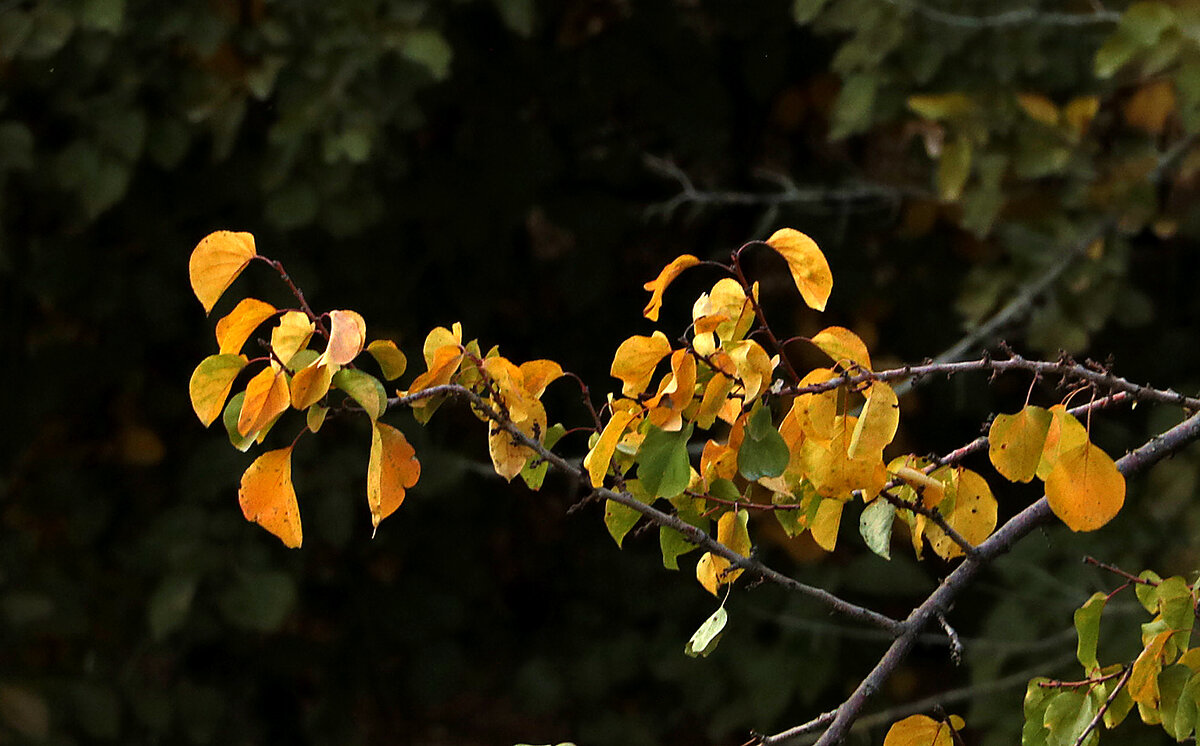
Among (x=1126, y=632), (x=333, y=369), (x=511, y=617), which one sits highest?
(x=333, y=369)

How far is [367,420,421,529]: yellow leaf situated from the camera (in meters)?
0.69

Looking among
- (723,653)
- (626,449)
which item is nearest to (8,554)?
(723,653)

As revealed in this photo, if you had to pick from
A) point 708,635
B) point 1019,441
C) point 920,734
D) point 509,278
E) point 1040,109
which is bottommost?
point 509,278

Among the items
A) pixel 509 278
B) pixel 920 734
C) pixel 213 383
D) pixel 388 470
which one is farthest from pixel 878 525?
pixel 509 278

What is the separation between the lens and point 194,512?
2.11 meters

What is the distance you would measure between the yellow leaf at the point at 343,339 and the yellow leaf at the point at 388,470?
0.13 feet

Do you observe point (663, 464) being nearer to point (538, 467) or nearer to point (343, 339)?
point (538, 467)

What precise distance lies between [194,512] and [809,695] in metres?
1.12

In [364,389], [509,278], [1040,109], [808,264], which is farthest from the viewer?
[509,278]

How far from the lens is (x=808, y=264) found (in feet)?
2.50

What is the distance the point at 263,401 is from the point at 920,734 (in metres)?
0.45

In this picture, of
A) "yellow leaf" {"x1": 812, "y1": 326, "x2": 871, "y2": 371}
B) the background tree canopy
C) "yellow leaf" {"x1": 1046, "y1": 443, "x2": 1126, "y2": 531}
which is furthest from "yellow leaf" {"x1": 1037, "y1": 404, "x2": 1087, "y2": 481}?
the background tree canopy

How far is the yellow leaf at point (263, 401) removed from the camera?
0.67 m

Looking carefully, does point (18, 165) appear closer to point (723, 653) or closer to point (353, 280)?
point (353, 280)
